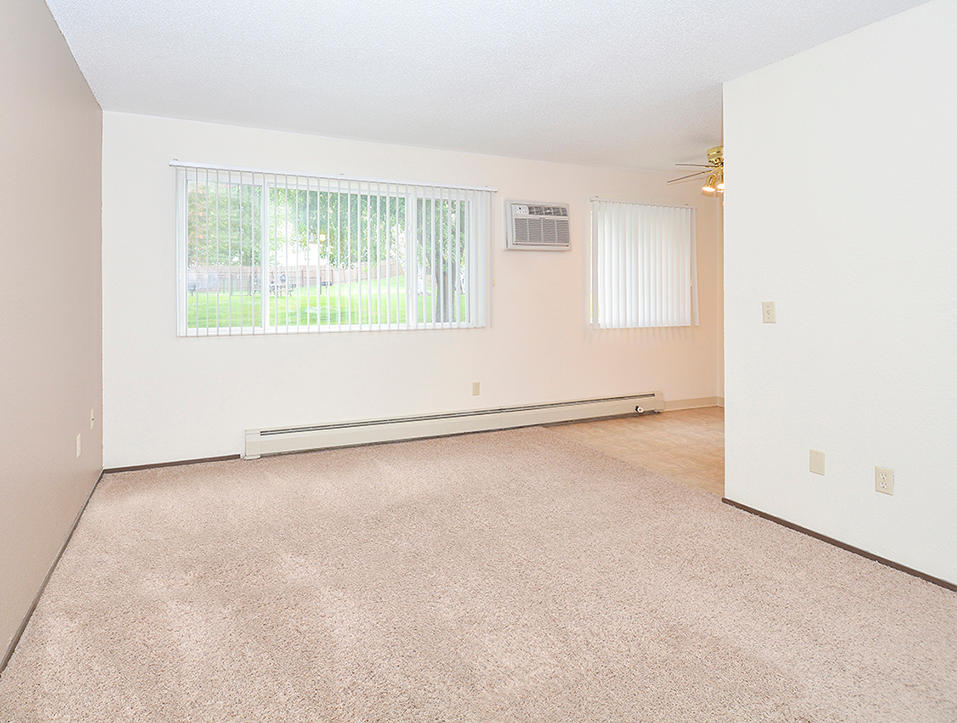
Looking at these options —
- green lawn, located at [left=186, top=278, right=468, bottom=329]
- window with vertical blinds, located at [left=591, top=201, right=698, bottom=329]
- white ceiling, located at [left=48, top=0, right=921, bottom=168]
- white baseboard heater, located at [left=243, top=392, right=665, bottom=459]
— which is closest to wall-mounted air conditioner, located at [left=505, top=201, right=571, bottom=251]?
Answer: window with vertical blinds, located at [left=591, top=201, right=698, bottom=329]

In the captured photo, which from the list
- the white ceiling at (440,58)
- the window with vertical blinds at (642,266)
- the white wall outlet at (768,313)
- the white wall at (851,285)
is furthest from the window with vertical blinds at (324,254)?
the white wall outlet at (768,313)

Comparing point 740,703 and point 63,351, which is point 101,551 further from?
point 740,703

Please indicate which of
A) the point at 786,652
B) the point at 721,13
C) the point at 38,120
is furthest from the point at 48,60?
the point at 786,652

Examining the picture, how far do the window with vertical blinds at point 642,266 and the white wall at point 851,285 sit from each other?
2441mm

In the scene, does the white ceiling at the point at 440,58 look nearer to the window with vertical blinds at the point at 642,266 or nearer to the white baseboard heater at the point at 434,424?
the window with vertical blinds at the point at 642,266

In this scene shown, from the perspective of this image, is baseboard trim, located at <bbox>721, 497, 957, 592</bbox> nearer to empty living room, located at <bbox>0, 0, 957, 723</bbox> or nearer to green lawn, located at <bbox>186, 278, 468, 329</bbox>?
empty living room, located at <bbox>0, 0, 957, 723</bbox>

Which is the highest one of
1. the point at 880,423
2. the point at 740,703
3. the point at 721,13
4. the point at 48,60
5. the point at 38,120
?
the point at 721,13

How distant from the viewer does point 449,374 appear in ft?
17.0

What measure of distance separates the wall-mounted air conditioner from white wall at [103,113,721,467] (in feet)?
0.34

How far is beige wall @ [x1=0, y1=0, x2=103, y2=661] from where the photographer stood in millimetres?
1997

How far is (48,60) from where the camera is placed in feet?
8.47

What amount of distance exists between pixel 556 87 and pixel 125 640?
3388mm

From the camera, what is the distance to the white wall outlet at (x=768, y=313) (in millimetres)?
3158

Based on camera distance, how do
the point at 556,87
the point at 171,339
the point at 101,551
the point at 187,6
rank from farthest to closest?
1. the point at 171,339
2. the point at 556,87
3. the point at 101,551
4. the point at 187,6
